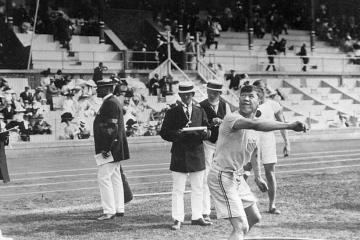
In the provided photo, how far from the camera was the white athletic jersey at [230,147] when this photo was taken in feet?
23.0

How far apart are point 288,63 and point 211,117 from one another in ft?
82.5

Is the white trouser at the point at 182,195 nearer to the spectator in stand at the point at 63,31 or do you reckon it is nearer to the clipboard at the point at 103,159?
the clipboard at the point at 103,159

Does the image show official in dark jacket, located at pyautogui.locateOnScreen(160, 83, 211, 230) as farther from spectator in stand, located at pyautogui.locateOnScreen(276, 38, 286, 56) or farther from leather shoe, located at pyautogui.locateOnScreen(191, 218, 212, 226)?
spectator in stand, located at pyautogui.locateOnScreen(276, 38, 286, 56)

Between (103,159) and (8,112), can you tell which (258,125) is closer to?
(103,159)

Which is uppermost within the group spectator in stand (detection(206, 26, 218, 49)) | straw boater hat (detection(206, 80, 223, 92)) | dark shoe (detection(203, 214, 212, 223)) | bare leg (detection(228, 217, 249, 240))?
spectator in stand (detection(206, 26, 218, 49))

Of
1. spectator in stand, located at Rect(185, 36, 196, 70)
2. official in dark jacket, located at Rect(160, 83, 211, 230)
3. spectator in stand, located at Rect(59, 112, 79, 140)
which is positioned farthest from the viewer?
spectator in stand, located at Rect(185, 36, 196, 70)

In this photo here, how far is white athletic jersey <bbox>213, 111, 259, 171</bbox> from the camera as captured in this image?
7.00 m

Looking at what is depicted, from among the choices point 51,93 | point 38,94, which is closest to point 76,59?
point 51,93

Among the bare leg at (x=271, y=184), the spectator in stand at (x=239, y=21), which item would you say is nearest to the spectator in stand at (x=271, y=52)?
the spectator in stand at (x=239, y=21)

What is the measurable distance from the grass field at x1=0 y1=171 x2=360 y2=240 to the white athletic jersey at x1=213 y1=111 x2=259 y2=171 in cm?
159

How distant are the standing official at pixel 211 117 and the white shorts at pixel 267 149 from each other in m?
0.72

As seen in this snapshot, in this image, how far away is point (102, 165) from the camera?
975 centimetres

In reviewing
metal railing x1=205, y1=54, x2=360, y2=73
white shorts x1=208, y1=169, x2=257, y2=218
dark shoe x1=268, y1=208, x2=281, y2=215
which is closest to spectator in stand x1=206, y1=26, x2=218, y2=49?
metal railing x1=205, y1=54, x2=360, y2=73

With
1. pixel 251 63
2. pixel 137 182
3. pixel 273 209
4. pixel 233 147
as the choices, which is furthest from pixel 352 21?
pixel 233 147
